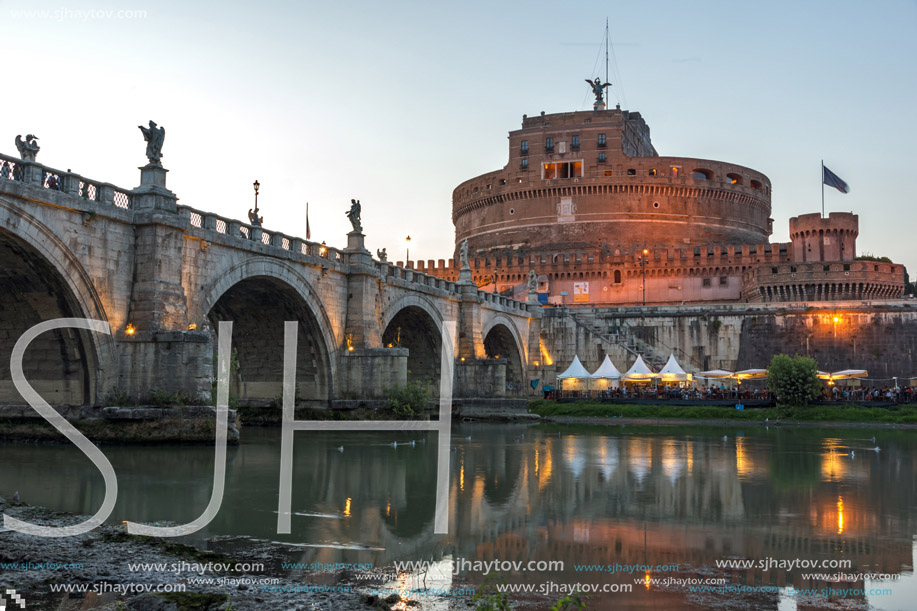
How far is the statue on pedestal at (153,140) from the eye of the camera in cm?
2392

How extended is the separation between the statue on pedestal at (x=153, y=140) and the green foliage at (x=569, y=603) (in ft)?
65.6

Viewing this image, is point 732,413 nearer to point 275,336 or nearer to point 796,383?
point 796,383

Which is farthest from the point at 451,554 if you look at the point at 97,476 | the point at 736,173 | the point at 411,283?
the point at 736,173

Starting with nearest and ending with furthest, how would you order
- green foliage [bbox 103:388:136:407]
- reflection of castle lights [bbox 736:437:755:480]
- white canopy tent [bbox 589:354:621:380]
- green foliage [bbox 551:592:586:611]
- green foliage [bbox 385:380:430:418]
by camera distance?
1. green foliage [bbox 551:592:586:611]
2. reflection of castle lights [bbox 736:437:755:480]
3. green foliage [bbox 103:388:136:407]
4. green foliage [bbox 385:380:430:418]
5. white canopy tent [bbox 589:354:621:380]

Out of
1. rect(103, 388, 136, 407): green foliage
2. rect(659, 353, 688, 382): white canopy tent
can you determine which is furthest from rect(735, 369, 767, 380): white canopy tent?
rect(103, 388, 136, 407): green foliage

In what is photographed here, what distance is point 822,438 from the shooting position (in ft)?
105

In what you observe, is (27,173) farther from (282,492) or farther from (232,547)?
(232,547)

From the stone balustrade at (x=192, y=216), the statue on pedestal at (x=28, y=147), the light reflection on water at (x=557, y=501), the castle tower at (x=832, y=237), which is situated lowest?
the light reflection on water at (x=557, y=501)

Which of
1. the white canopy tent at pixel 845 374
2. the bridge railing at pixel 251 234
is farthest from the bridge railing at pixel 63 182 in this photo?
the white canopy tent at pixel 845 374

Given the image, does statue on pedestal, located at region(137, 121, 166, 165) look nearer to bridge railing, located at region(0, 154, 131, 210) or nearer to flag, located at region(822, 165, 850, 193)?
bridge railing, located at region(0, 154, 131, 210)

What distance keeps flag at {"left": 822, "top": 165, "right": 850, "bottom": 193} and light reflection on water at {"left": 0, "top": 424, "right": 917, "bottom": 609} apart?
3743cm

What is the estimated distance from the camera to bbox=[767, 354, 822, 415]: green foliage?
134 feet

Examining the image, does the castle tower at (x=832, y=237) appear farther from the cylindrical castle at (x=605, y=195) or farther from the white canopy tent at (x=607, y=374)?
the white canopy tent at (x=607, y=374)

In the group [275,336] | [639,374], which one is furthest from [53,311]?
[639,374]
